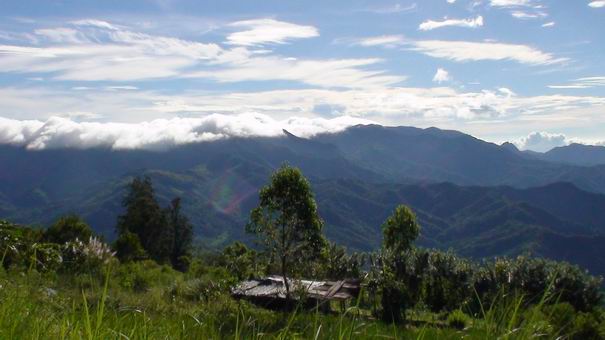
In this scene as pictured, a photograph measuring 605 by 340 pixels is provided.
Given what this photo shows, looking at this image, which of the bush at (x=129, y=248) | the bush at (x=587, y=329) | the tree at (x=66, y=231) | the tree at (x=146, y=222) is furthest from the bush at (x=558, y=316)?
the tree at (x=146, y=222)

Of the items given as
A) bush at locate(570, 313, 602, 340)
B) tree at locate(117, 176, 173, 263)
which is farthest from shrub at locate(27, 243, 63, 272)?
tree at locate(117, 176, 173, 263)

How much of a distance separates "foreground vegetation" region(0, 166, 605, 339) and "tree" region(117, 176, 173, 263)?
15267 mm

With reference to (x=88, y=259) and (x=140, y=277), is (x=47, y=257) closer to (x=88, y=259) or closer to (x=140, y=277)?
(x=88, y=259)

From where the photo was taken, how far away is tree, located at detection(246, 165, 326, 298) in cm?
2262

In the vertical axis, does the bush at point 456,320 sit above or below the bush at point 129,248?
above

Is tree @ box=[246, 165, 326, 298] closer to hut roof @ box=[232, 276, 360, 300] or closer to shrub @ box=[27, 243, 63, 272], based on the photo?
hut roof @ box=[232, 276, 360, 300]

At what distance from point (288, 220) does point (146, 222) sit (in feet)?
153

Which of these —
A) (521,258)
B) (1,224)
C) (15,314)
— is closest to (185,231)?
(521,258)

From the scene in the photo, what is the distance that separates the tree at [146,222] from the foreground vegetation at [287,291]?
15.3m

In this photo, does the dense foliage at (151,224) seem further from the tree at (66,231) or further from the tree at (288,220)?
the tree at (288,220)

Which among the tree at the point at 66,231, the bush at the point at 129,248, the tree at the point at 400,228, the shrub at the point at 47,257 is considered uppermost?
the shrub at the point at 47,257

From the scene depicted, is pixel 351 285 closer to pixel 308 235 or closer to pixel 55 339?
pixel 308 235

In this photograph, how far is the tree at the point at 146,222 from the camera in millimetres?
66125

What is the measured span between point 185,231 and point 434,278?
4202 cm
